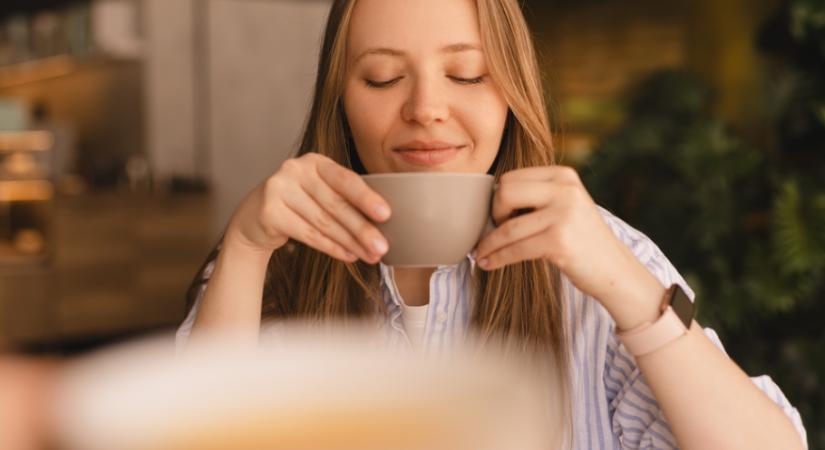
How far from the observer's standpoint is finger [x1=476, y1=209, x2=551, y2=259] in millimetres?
729

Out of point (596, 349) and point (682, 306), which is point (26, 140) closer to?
point (596, 349)

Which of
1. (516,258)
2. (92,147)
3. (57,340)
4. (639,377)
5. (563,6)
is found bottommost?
(57,340)

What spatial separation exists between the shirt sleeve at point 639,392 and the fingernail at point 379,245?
32cm

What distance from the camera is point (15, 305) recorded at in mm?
5207

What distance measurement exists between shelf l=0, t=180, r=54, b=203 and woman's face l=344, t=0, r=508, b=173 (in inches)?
197

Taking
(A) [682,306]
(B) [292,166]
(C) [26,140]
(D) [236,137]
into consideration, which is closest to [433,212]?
(B) [292,166]

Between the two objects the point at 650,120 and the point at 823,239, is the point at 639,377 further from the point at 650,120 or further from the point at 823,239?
the point at 650,120

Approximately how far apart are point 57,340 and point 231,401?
5.47 metres

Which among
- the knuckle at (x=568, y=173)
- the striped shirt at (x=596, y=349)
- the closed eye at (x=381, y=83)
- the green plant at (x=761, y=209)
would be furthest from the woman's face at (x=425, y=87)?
the green plant at (x=761, y=209)

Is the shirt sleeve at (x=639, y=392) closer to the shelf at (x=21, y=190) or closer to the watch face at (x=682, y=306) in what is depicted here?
the watch face at (x=682, y=306)

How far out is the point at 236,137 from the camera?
634cm

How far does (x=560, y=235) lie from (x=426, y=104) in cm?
28

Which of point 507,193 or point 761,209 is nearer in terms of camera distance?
point 507,193

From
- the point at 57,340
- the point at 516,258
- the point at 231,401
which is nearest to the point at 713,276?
the point at 516,258
